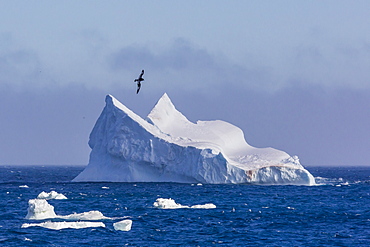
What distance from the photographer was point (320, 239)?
94.8 feet

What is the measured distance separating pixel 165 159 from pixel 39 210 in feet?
82.8

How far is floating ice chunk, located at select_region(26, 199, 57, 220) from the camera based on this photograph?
3231 centimetres

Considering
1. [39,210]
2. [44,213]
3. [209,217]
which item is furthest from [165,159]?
[39,210]

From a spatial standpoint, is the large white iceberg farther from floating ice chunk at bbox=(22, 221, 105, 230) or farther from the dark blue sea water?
floating ice chunk at bbox=(22, 221, 105, 230)

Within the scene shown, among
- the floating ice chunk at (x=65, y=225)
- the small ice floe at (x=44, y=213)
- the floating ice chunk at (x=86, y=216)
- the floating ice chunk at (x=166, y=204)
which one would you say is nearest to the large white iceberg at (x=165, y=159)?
the floating ice chunk at (x=166, y=204)

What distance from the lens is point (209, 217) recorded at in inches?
1393

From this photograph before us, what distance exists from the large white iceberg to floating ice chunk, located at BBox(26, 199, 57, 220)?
23699mm

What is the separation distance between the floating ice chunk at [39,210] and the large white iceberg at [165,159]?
933 inches

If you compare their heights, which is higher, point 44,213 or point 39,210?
point 39,210

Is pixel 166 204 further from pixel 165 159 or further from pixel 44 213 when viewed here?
pixel 165 159

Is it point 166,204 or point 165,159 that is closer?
point 166,204

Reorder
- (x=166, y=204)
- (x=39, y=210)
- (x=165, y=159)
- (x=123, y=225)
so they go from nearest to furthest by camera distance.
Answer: (x=123, y=225) → (x=39, y=210) → (x=166, y=204) → (x=165, y=159)

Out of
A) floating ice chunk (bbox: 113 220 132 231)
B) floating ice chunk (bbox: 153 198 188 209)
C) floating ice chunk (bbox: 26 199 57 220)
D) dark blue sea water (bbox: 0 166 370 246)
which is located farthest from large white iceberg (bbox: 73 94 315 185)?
floating ice chunk (bbox: 113 220 132 231)

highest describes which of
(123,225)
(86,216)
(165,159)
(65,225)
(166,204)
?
(165,159)
